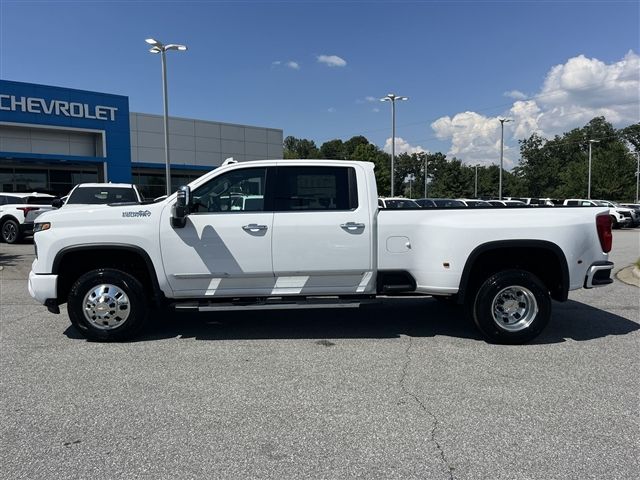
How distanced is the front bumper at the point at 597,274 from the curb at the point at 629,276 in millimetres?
4937

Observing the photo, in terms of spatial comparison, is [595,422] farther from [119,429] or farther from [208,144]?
[208,144]

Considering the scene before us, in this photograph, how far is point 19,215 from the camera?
16156 millimetres

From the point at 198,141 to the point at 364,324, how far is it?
114ft

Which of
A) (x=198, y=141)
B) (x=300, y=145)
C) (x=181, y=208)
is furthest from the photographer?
(x=300, y=145)

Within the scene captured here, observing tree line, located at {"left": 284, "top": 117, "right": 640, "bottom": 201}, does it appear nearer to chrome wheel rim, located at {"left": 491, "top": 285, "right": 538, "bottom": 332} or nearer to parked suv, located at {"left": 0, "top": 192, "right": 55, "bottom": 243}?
parked suv, located at {"left": 0, "top": 192, "right": 55, "bottom": 243}

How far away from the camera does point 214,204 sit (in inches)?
227

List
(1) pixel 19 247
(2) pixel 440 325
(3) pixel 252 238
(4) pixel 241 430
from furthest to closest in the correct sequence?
(1) pixel 19 247, (2) pixel 440 325, (3) pixel 252 238, (4) pixel 241 430

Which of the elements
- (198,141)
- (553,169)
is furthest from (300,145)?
(198,141)

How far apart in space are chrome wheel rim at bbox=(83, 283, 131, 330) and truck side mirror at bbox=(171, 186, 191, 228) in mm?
1020

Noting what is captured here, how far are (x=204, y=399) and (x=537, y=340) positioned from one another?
3.89 m

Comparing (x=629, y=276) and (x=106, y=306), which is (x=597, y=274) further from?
(x=629, y=276)

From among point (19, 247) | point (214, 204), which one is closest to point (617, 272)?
point (214, 204)

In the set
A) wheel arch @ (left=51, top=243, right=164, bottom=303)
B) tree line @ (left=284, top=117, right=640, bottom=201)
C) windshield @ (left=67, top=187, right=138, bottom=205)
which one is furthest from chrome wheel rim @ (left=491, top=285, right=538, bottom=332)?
tree line @ (left=284, top=117, right=640, bottom=201)

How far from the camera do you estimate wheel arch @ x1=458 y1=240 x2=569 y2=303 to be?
5637 millimetres
